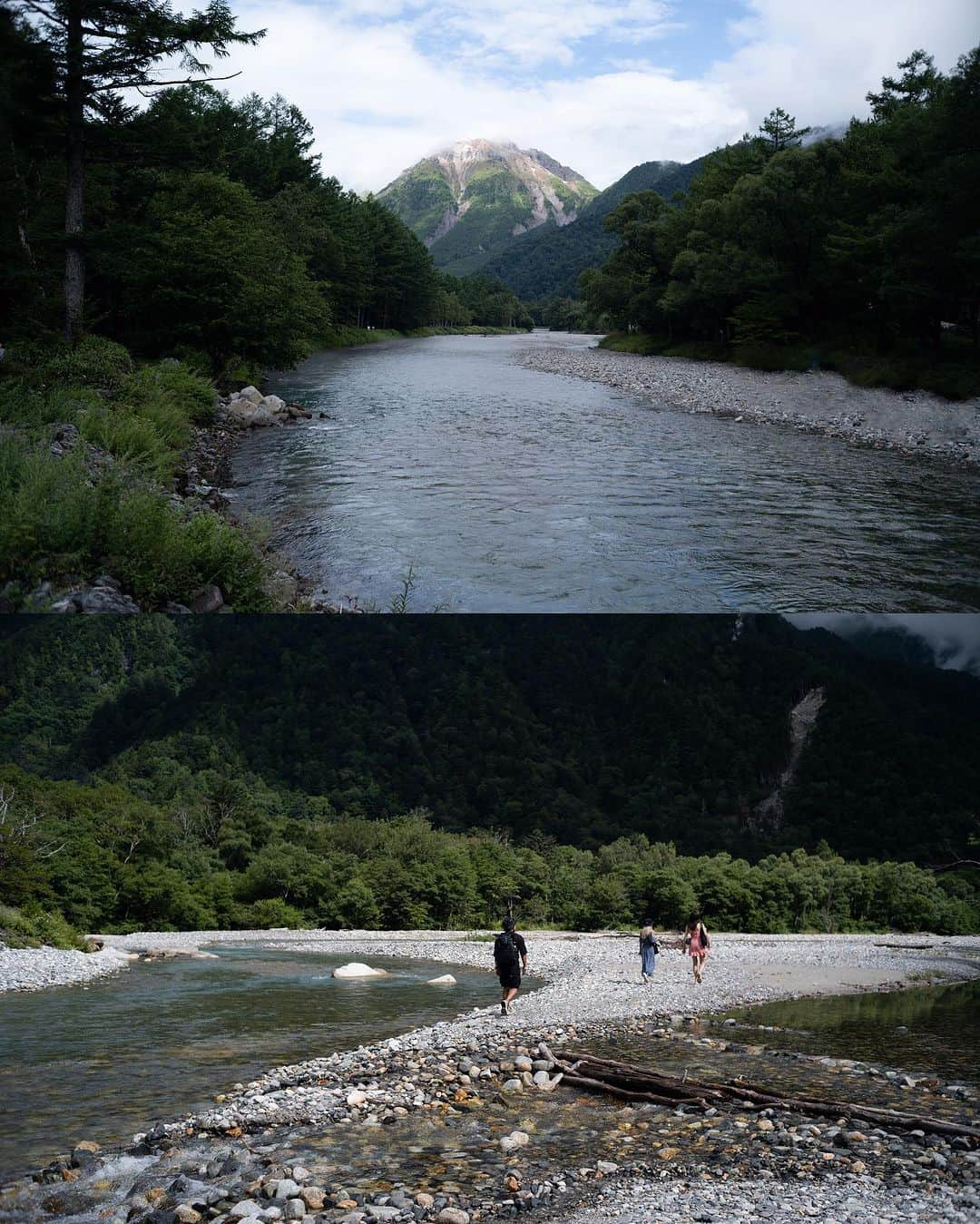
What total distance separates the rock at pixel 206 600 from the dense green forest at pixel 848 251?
2655cm

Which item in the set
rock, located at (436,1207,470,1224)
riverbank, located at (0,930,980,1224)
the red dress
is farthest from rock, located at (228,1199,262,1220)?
the red dress

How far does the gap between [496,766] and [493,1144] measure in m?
87.9

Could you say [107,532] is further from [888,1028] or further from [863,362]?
[863,362]

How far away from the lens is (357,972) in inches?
829

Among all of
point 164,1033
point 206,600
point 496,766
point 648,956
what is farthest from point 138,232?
point 496,766

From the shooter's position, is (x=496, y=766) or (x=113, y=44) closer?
(x=113, y=44)

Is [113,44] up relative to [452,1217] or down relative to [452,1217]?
up

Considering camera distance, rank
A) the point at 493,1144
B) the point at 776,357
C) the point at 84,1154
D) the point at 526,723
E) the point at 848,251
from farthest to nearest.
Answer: the point at 526,723
the point at 776,357
the point at 848,251
the point at 493,1144
the point at 84,1154

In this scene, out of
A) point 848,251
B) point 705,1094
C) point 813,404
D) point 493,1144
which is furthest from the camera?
point 848,251

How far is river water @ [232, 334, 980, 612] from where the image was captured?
12172 millimetres

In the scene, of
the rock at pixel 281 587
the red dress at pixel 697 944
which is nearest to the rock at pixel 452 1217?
the rock at pixel 281 587

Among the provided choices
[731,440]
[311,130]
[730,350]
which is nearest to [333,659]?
[311,130]

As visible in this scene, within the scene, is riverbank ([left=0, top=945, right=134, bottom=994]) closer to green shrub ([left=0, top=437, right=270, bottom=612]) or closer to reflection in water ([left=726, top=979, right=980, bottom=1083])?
green shrub ([left=0, top=437, right=270, bottom=612])

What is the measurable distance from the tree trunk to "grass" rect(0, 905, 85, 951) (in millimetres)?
14123
